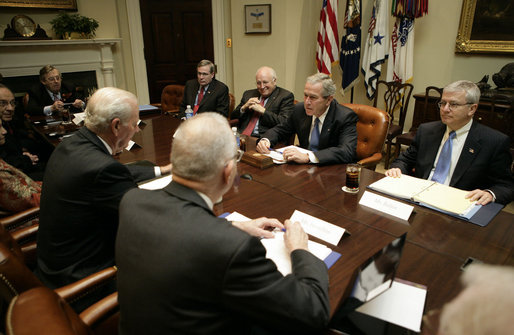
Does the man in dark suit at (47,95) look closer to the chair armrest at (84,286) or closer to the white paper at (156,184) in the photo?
the white paper at (156,184)

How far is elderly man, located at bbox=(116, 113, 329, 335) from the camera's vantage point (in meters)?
0.80

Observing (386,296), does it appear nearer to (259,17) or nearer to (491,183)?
(491,183)

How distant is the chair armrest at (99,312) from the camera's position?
1077 millimetres

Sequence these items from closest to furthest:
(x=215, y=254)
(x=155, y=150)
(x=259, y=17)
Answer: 1. (x=215, y=254)
2. (x=155, y=150)
3. (x=259, y=17)

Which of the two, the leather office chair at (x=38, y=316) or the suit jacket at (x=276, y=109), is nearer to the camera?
the leather office chair at (x=38, y=316)

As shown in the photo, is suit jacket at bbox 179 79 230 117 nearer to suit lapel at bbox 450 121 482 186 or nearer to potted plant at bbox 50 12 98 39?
potted plant at bbox 50 12 98 39

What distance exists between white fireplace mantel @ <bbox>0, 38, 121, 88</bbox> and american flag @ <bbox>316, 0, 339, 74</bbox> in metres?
3.15

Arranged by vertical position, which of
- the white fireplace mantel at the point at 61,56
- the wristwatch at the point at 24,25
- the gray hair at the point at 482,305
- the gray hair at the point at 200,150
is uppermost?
the wristwatch at the point at 24,25

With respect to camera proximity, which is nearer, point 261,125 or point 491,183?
point 491,183

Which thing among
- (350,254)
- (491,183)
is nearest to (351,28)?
(491,183)

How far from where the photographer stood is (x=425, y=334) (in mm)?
894

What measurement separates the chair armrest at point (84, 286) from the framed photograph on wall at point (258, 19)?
15.9ft

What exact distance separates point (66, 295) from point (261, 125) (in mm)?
2699

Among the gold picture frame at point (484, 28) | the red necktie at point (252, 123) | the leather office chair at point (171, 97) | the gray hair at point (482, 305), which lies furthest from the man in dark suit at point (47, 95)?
the gold picture frame at point (484, 28)
